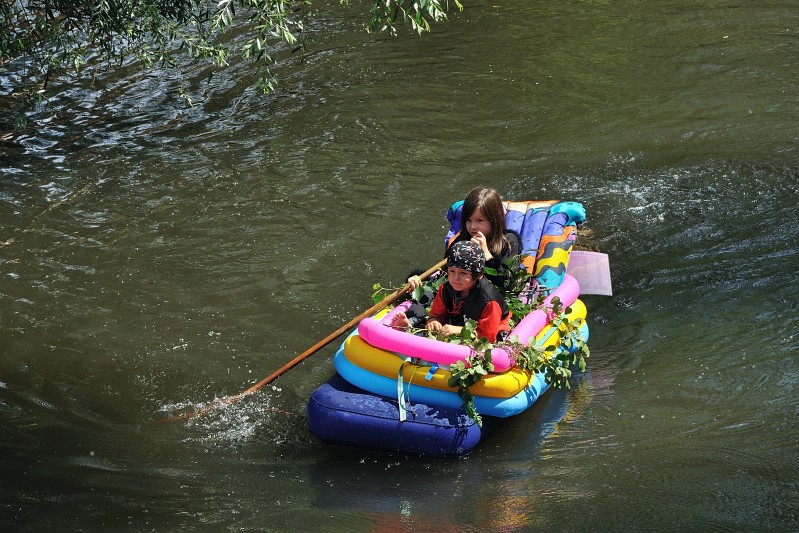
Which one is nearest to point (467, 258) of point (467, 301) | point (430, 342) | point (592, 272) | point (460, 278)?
point (460, 278)

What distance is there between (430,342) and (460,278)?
0.43m

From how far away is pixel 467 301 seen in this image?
568 centimetres

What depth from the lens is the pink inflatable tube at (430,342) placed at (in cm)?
538

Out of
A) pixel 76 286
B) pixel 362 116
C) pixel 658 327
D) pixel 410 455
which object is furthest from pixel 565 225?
pixel 362 116

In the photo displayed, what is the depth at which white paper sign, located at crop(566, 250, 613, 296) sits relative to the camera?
22.3 feet

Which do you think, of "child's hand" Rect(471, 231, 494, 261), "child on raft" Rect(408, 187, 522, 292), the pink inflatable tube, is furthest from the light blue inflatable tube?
"child's hand" Rect(471, 231, 494, 261)

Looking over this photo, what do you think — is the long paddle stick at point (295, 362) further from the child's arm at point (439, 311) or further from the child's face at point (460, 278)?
the child's face at point (460, 278)

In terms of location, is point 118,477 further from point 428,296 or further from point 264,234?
point 264,234

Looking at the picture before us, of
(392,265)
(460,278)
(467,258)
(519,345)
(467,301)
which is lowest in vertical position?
(392,265)

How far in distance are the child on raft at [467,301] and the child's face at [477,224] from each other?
0.51 metres

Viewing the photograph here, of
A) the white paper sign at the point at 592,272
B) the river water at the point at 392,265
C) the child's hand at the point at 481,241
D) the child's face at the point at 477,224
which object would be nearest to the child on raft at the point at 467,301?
the child's hand at the point at 481,241

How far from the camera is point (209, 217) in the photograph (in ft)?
29.6

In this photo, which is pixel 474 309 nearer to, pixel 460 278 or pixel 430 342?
pixel 460 278

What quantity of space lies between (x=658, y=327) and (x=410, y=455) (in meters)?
2.36
